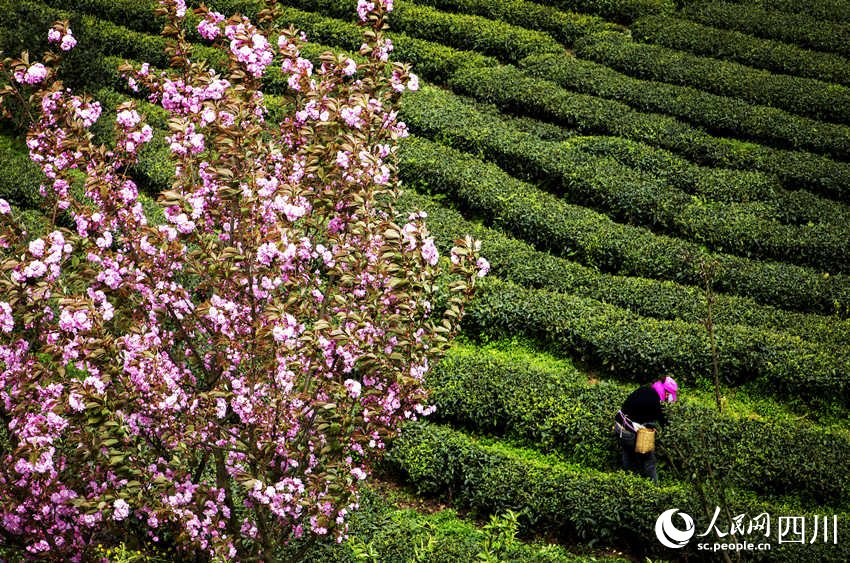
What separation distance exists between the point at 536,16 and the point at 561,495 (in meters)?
15.5

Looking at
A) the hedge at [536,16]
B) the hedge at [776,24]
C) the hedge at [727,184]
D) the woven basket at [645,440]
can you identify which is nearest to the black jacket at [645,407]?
the woven basket at [645,440]

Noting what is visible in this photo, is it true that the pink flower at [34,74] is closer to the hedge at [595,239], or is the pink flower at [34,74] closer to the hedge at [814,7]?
the hedge at [595,239]

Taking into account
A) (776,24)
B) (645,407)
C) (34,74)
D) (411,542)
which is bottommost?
(411,542)

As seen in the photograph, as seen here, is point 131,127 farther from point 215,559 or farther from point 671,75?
point 671,75

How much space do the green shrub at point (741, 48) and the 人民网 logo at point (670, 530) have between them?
14.0 m

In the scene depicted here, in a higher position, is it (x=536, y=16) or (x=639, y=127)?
(x=536, y=16)

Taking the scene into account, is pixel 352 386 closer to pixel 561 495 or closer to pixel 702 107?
pixel 561 495

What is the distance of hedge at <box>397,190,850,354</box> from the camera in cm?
1134

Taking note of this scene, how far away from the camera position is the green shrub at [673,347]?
410 inches

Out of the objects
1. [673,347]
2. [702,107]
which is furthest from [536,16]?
[673,347]

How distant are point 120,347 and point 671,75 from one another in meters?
16.0

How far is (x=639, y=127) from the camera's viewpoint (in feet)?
52.7

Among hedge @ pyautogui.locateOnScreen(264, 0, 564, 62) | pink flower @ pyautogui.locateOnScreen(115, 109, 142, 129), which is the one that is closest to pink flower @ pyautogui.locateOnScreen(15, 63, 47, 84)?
pink flower @ pyautogui.locateOnScreen(115, 109, 142, 129)

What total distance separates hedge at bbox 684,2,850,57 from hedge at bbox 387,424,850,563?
49.2ft
